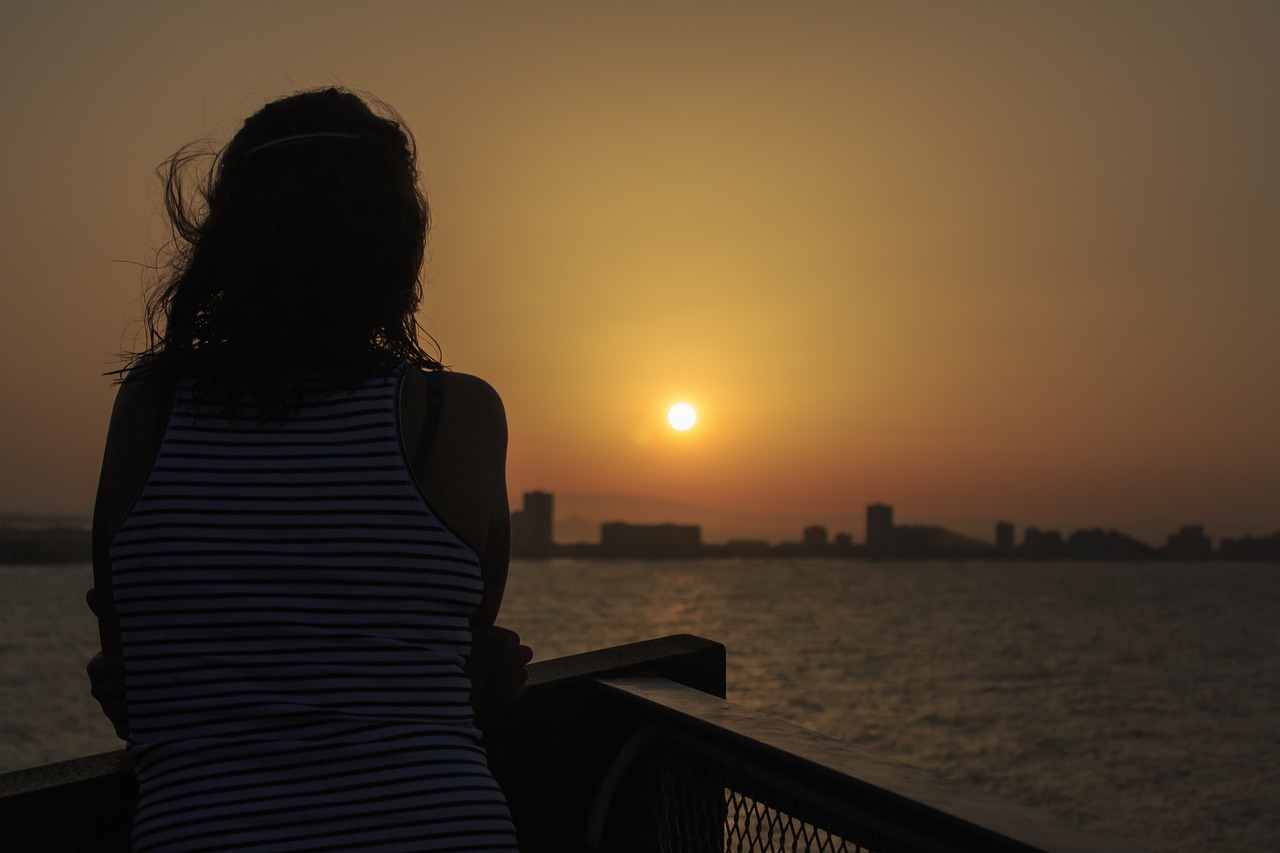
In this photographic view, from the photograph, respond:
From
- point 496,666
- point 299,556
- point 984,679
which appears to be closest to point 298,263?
point 299,556

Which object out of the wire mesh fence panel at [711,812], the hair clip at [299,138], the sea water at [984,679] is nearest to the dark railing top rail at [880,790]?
the wire mesh fence panel at [711,812]

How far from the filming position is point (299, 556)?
110cm

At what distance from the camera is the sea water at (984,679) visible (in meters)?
30.8

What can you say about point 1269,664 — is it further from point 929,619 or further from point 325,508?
point 325,508

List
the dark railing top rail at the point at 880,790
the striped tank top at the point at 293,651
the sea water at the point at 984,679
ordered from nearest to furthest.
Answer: the striped tank top at the point at 293,651 < the dark railing top rail at the point at 880,790 < the sea water at the point at 984,679

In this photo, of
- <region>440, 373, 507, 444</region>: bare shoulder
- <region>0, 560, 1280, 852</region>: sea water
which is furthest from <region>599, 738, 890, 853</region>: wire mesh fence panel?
<region>0, 560, 1280, 852</region>: sea water

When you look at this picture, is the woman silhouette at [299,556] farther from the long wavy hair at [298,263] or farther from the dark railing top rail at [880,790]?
the dark railing top rail at [880,790]

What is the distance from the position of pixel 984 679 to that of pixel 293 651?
163ft

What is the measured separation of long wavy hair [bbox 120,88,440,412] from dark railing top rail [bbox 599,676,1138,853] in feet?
2.60

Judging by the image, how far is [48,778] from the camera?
4.86ft

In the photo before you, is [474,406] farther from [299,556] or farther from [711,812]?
[711,812]

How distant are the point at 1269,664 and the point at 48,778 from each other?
64392 mm

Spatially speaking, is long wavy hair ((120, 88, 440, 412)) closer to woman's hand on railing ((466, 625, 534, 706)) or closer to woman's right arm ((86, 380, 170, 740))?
woman's right arm ((86, 380, 170, 740))

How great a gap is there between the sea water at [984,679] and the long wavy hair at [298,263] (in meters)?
7.27
